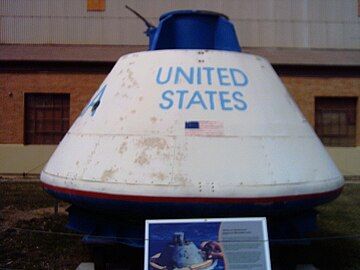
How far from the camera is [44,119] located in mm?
15484

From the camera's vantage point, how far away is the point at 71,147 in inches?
169

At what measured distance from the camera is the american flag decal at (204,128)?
3812 millimetres

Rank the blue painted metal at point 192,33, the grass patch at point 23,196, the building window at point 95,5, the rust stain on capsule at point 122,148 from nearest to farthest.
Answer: the rust stain on capsule at point 122,148 → the blue painted metal at point 192,33 → the grass patch at point 23,196 → the building window at point 95,5

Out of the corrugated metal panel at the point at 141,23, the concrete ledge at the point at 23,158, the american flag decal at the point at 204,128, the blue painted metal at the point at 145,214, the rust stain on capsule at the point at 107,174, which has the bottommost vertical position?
the concrete ledge at the point at 23,158

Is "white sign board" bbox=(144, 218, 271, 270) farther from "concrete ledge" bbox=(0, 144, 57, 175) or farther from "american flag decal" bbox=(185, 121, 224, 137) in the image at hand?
"concrete ledge" bbox=(0, 144, 57, 175)

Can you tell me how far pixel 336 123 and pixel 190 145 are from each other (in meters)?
12.9

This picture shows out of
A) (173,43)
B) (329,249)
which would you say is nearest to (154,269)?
(173,43)

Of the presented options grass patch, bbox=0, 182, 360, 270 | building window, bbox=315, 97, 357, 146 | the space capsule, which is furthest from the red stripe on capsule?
building window, bbox=315, 97, 357, 146

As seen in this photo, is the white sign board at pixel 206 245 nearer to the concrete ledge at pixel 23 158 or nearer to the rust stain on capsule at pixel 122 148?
the rust stain on capsule at pixel 122 148

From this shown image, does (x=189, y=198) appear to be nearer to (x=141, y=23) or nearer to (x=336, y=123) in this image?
(x=141, y=23)

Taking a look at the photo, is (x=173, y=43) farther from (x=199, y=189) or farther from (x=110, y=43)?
(x=110, y=43)

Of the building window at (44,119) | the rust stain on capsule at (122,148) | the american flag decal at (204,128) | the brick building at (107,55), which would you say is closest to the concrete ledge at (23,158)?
the brick building at (107,55)

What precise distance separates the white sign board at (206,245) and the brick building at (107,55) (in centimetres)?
1219

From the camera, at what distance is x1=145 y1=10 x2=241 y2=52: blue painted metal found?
4.74 metres
